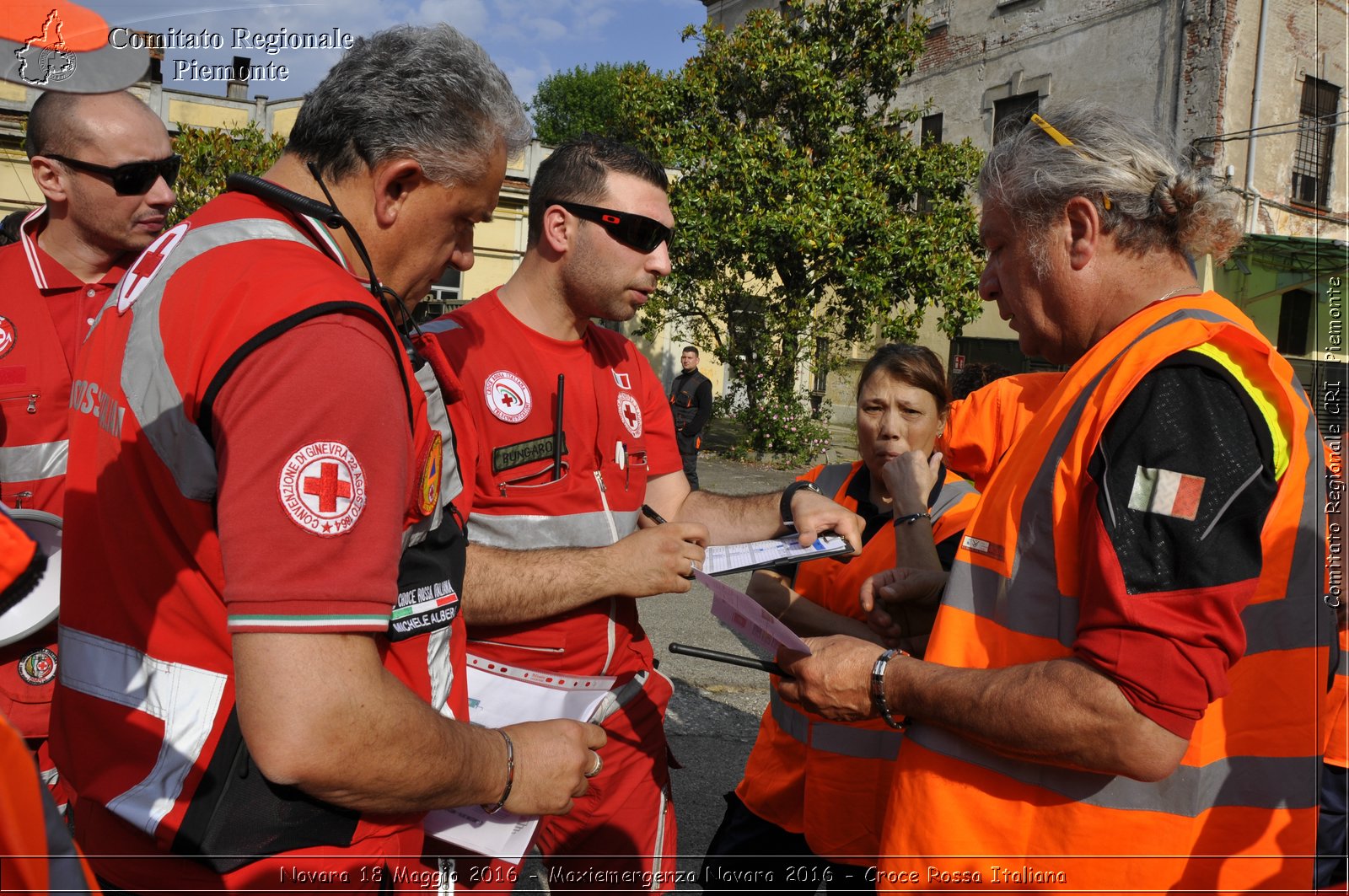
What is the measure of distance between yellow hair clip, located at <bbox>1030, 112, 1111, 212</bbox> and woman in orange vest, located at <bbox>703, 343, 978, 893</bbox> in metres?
1.14

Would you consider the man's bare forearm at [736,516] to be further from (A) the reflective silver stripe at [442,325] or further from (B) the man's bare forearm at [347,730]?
(B) the man's bare forearm at [347,730]

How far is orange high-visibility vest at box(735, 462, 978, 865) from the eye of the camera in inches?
103

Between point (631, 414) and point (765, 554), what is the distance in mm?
743

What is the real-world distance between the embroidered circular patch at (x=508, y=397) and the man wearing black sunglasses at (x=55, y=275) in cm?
122

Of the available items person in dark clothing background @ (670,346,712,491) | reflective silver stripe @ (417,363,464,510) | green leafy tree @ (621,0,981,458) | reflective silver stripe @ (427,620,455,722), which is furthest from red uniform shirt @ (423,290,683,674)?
green leafy tree @ (621,0,981,458)

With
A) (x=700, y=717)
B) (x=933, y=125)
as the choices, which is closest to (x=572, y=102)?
(x=933, y=125)

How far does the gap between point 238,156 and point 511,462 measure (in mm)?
14909

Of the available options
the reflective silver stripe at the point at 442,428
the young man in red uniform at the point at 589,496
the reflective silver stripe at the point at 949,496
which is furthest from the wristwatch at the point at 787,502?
the reflective silver stripe at the point at 442,428

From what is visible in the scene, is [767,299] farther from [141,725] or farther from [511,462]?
[141,725]

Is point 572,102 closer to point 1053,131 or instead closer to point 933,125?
point 933,125

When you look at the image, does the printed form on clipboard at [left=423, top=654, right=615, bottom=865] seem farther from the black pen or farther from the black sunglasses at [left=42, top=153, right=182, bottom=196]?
the black sunglasses at [left=42, top=153, right=182, bottom=196]

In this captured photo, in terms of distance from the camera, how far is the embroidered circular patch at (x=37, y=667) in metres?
2.40

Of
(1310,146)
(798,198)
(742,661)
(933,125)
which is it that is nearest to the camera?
(742,661)

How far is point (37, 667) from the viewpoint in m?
2.42
